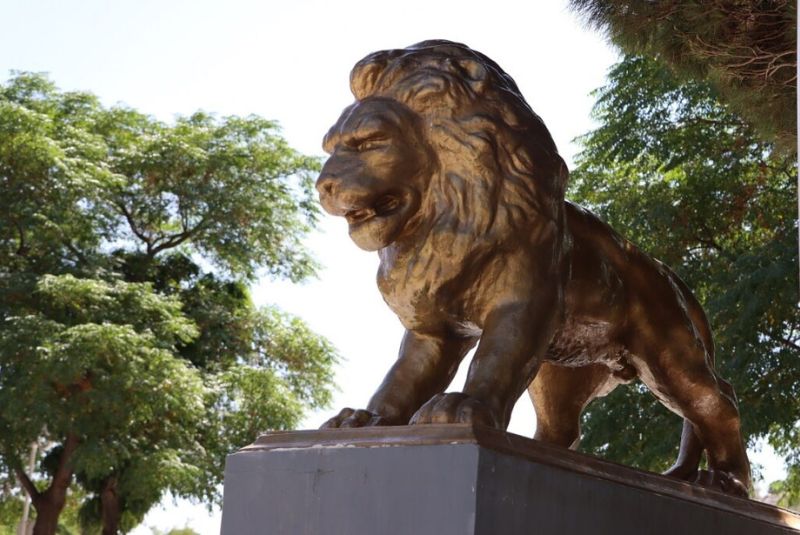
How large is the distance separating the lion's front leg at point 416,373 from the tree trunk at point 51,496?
1630cm

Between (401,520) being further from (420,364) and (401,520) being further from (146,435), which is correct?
(146,435)

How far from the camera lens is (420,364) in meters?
2.67

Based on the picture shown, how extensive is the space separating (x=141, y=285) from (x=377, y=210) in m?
17.5

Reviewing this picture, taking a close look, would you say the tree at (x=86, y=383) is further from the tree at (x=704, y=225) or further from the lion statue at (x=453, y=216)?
the lion statue at (x=453, y=216)

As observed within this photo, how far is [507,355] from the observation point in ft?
8.05

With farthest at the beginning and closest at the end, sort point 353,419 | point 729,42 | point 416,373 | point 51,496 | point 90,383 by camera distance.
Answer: point 51,496
point 90,383
point 729,42
point 416,373
point 353,419

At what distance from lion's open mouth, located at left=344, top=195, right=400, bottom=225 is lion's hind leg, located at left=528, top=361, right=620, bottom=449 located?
78 centimetres

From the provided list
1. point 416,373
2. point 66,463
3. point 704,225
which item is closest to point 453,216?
point 416,373

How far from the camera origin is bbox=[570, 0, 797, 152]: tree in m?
5.49

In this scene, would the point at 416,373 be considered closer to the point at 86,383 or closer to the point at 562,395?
the point at 562,395

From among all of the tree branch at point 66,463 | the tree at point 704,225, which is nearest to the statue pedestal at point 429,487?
the tree at point 704,225

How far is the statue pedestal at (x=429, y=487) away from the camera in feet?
6.81

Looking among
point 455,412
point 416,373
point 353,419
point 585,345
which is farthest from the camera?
point 585,345

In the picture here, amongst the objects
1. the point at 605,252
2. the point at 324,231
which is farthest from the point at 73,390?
the point at 605,252
